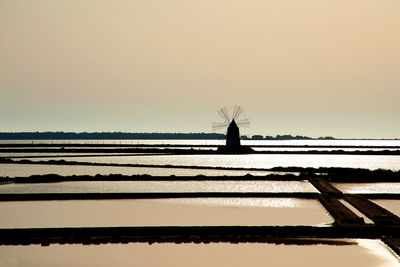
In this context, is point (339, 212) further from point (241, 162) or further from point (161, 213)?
point (241, 162)

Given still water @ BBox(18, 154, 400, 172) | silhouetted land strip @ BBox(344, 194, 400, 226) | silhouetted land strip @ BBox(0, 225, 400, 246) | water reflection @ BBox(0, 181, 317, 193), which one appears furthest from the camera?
still water @ BBox(18, 154, 400, 172)

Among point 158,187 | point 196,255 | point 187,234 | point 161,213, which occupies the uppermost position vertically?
point 158,187

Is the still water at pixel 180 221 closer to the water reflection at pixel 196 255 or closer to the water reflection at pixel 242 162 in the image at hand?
the water reflection at pixel 196 255

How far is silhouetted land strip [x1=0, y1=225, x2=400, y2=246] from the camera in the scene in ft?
37.2

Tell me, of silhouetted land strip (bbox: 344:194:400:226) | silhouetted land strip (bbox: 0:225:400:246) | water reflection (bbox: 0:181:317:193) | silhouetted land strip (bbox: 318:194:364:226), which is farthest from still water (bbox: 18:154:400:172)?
silhouetted land strip (bbox: 0:225:400:246)

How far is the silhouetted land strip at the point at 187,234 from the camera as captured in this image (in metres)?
11.3

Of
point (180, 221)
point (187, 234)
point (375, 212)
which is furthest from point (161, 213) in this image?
point (375, 212)

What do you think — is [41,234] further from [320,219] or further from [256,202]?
[256,202]

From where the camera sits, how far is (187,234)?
38.8ft

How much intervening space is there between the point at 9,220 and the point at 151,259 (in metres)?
6.13

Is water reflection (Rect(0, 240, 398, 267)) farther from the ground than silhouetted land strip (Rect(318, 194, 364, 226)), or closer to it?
closer to it

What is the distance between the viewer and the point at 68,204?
17688mm

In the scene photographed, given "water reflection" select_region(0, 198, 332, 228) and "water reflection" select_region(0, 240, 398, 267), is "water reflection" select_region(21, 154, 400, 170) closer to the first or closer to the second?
"water reflection" select_region(0, 198, 332, 228)

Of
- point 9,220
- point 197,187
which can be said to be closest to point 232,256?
point 9,220
